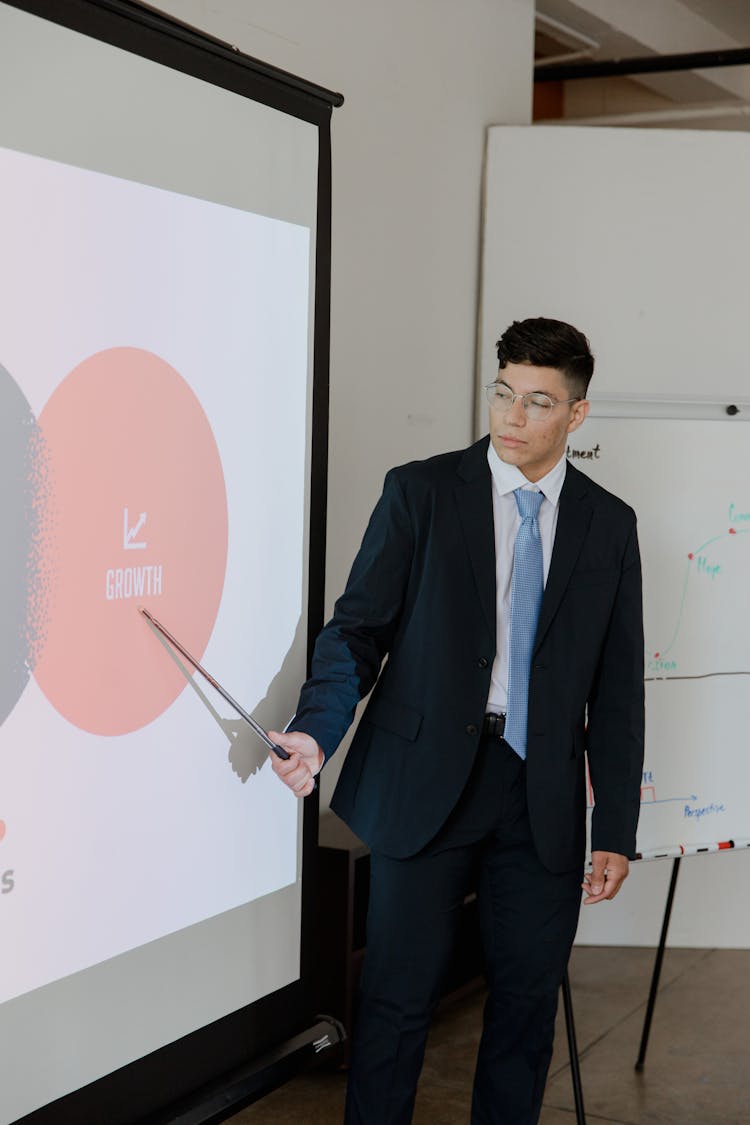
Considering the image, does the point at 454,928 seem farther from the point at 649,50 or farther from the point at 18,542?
the point at 649,50

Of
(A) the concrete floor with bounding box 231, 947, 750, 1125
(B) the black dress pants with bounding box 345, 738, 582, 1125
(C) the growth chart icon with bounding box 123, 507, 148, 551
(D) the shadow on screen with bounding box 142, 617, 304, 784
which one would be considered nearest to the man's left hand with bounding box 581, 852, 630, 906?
(B) the black dress pants with bounding box 345, 738, 582, 1125

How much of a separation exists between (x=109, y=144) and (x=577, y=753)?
50.5 inches

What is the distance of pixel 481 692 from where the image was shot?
214 centimetres

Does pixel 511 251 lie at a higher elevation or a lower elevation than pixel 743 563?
higher

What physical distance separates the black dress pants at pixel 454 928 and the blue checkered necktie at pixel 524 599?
0.11m

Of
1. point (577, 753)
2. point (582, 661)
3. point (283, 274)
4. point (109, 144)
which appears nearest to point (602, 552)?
point (582, 661)

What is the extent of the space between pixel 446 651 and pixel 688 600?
43.9 inches

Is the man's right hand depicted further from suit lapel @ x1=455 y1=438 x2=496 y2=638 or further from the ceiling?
the ceiling

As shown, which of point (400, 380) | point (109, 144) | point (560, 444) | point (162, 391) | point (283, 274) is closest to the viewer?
point (109, 144)

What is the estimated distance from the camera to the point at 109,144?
5.34 ft

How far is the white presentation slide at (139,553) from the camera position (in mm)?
1554

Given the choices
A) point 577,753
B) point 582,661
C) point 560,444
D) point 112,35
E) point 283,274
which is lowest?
point 577,753

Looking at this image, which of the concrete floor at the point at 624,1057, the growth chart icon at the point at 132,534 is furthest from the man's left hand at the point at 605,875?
the growth chart icon at the point at 132,534

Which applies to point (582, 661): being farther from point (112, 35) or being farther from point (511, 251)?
point (511, 251)
